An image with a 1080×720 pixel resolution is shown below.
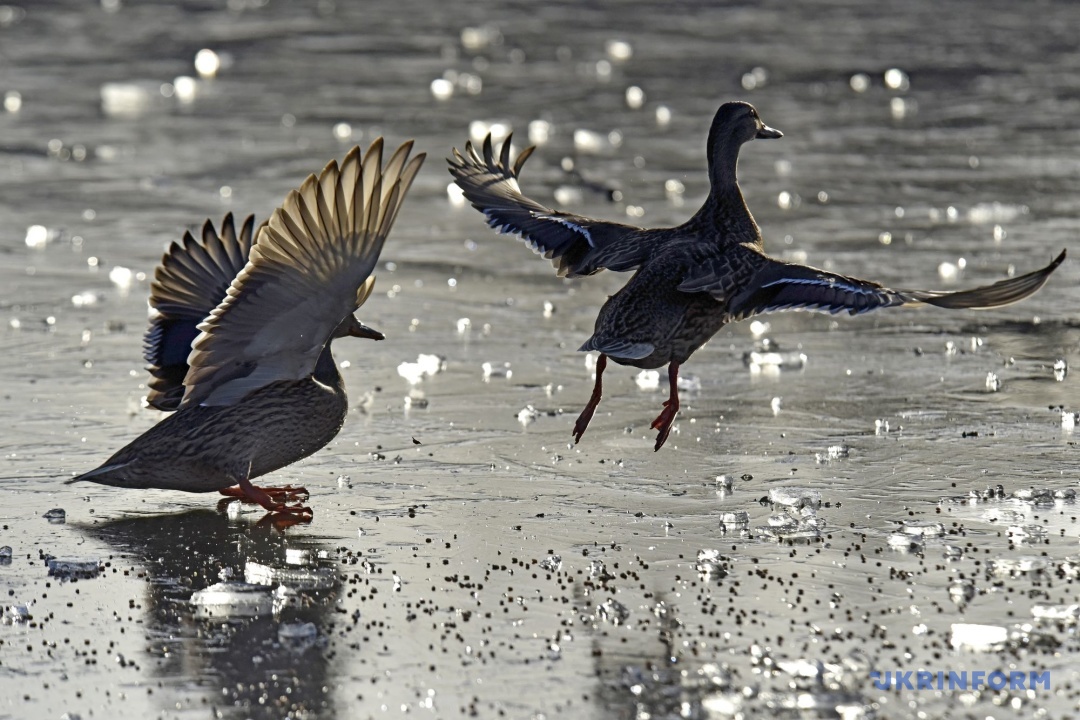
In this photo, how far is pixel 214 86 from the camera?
57.9 feet

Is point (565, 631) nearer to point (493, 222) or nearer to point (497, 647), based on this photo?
point (497, 647)

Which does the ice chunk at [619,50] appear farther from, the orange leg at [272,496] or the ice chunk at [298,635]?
the ice chunk at [298,635]

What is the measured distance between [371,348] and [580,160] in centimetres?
548

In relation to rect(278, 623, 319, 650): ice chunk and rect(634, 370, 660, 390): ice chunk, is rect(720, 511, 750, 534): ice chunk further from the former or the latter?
rect(634, 370, 660, 390): ice chunk

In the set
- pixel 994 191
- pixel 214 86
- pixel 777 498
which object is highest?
pixel 214 86

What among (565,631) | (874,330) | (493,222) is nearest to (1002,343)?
(874,330)

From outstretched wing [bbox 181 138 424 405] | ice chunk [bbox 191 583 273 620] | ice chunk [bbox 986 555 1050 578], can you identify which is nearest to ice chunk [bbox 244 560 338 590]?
ice chunk [bbox 191 583 273 620]

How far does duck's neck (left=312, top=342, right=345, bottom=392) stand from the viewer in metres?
6.36

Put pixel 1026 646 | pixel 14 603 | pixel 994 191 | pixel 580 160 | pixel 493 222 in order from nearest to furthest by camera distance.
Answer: pixel 1026 646
pixel 14 603
pixel 493 222
pixel 994 191
pixel 580 160

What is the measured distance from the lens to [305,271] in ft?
19.3

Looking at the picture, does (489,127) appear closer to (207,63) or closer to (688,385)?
(207,63)

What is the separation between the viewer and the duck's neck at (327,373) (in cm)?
636

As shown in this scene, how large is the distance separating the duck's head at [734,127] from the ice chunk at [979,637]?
11.1ft

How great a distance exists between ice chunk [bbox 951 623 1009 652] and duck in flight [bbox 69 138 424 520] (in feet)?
8.02
